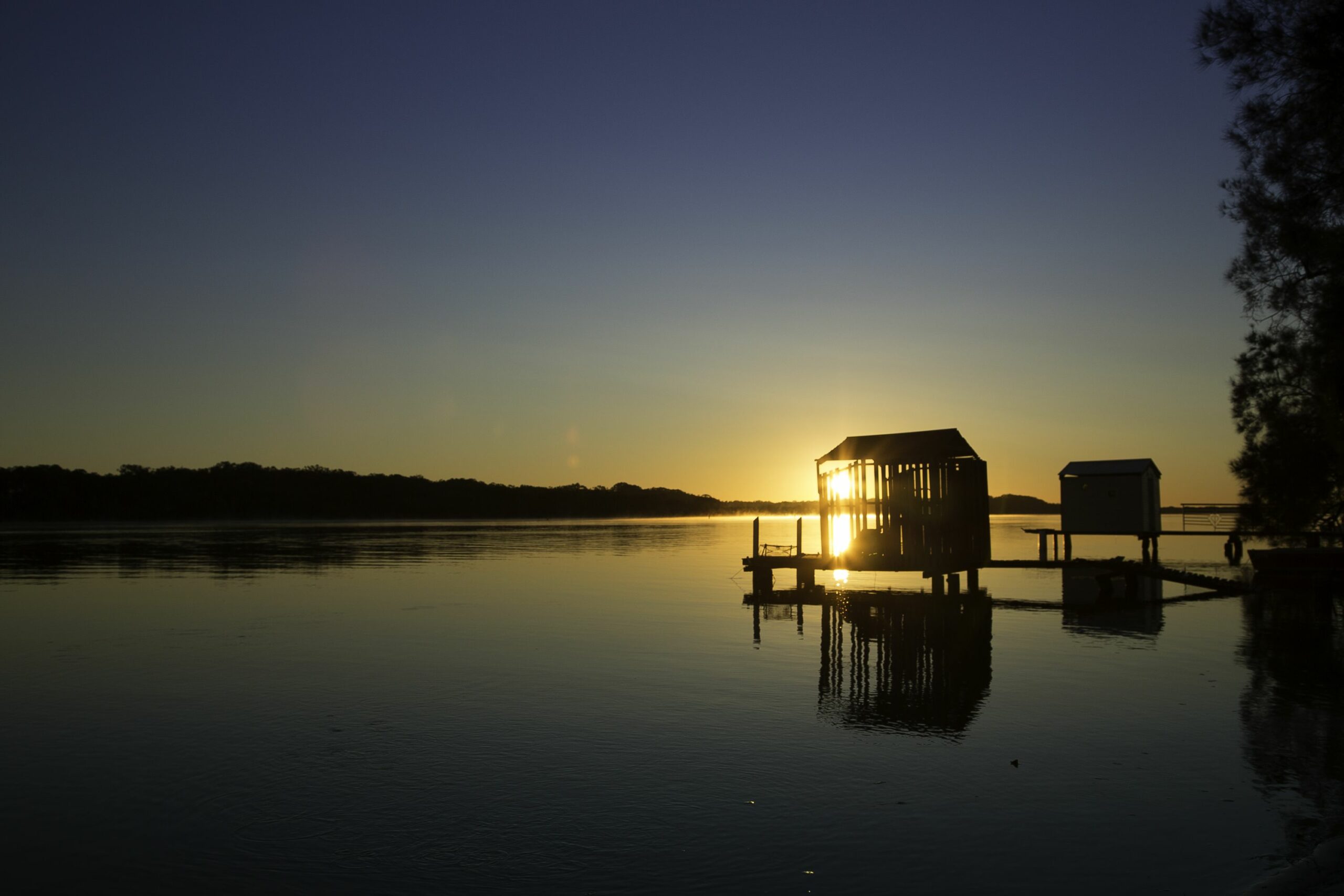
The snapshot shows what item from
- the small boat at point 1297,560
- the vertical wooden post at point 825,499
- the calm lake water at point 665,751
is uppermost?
the vertical wooden post at point 825,499

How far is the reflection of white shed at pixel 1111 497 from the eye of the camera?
49.7 m

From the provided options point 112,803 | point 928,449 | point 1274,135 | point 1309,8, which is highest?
point 1309,8

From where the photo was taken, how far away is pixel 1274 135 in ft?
59.2

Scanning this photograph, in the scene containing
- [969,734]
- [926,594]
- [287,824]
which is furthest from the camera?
[926,594]

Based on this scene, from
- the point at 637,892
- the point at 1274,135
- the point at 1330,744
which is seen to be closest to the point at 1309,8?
the point at 1274,135

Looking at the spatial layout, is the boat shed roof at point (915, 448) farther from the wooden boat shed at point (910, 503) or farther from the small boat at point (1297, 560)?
the small boat at point (1297, 560)

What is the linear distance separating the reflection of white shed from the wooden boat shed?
60.6 feet

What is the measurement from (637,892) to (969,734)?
8.01 m

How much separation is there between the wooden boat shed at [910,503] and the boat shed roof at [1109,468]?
19.5 m

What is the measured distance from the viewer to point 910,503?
107ft

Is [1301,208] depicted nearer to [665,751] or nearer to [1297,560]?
[665,751]

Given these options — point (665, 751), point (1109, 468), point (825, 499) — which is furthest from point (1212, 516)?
point (665, 751)

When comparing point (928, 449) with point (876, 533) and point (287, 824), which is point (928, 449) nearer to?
point (876, 533)

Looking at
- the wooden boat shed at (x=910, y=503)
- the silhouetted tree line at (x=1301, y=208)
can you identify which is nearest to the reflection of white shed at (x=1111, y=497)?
the wooden boat shed at (x=910, y=503)
